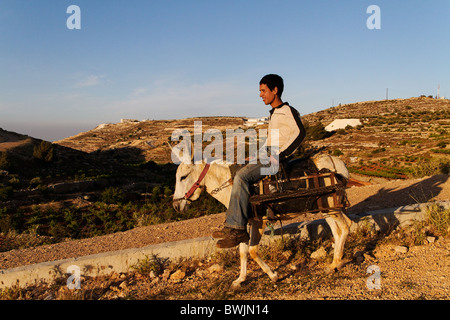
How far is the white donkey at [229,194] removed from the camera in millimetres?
4703

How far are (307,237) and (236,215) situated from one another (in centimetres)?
242

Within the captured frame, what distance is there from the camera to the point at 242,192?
4.38 m

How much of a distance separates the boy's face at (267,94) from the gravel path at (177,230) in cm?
389

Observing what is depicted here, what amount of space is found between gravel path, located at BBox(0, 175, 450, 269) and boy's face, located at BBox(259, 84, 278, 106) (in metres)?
3.89

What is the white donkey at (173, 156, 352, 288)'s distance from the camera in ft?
15.4

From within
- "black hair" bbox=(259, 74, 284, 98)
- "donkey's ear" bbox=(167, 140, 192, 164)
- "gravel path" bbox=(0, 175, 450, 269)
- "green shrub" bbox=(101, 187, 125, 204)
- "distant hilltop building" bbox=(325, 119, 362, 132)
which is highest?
"distant hilltop building" bbox=(325, 119, 362, 132)

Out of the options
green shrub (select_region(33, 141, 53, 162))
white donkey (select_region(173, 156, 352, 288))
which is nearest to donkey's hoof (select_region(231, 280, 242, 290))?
white donkey (select_region(173, 156, 352, 288))

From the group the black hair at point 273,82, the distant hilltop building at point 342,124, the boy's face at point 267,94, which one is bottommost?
the boy's face at point 267,94

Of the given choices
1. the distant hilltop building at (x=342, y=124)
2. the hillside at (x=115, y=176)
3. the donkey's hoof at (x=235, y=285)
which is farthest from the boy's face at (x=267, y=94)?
the distant hilltop building at (x=342, y=124)

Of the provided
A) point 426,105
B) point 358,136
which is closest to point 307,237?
point 358,136

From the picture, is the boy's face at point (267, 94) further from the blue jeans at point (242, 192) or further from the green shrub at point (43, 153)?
the green shrub at point (43, 153)

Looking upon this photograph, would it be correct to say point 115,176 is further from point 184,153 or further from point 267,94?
point 267,94

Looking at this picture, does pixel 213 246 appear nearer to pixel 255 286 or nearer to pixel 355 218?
pixel 255 286

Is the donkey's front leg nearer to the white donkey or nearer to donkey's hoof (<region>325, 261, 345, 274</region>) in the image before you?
the white donkey
